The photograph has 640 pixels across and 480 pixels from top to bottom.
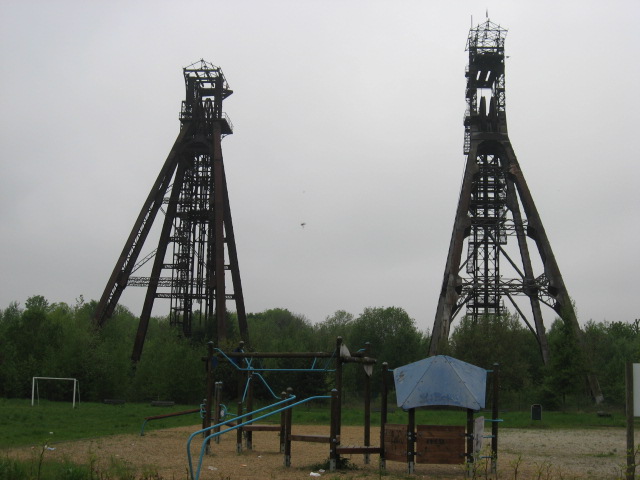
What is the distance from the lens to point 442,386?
1395 centimetres

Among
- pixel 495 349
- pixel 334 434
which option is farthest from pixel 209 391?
pixel 495 349

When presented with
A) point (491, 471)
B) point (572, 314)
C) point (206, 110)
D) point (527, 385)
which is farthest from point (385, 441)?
point (206, 110)

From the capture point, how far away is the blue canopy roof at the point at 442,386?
1370 cm

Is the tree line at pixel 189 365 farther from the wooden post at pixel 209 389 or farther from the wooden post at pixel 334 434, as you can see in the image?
the wooden post at pixel 334 434

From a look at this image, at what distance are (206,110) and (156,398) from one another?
18.4m

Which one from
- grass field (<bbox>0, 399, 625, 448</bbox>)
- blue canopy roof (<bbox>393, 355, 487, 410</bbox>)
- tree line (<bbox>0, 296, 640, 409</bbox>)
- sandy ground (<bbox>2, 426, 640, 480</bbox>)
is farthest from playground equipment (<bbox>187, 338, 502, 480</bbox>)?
tree line (<bbox>0, 296, 640, 409</bbox>)

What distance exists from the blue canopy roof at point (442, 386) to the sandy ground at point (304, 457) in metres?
1.29

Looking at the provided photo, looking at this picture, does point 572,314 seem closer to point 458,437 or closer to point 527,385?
point 527,385

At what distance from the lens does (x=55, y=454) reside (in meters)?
15.0

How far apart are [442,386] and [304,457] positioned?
4.02 m

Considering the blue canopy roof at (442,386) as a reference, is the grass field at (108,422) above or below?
below

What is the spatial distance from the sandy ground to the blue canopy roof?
1291mm

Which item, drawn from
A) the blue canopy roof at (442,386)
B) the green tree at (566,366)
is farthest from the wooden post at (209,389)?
the green tree at (566,366)

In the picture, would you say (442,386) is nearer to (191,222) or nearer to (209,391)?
(209,391)
